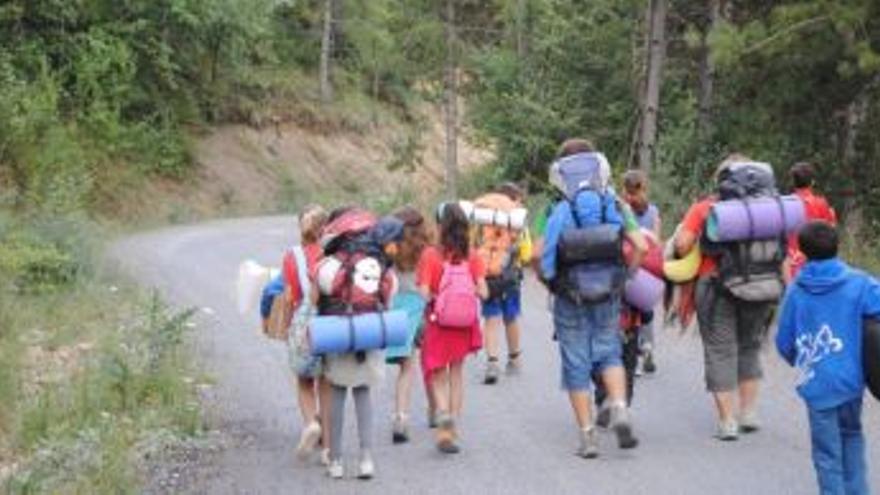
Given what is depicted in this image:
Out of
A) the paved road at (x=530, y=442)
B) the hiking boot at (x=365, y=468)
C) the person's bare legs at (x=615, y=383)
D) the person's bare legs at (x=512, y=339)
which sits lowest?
the paved road at (x=530, y=442)

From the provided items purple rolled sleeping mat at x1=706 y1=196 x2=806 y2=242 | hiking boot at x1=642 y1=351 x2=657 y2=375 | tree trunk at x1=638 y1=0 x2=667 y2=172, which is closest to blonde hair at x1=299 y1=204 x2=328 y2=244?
purple rolled sleeping mat at x1=706 y1=196 x2=806 y2=242

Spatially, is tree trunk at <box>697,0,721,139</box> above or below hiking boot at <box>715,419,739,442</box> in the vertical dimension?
above

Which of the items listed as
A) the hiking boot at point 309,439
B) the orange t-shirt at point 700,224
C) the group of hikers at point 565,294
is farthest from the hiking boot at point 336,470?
the orange t-shirt at point 700,224

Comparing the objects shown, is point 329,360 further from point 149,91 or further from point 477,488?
point 149,91

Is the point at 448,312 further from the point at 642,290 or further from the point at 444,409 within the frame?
the point at 642,290

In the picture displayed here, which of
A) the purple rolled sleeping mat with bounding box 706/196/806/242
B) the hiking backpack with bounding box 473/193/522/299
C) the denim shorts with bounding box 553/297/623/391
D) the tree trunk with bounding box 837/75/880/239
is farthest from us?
the tree trunk with bounding box 837/75/880/239

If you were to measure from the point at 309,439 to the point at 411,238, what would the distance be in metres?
1.54

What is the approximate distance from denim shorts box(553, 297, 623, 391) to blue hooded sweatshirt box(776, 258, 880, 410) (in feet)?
6.90

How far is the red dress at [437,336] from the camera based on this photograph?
9820mm

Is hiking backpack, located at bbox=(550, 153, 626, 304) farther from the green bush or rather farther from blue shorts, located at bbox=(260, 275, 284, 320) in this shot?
the green bush

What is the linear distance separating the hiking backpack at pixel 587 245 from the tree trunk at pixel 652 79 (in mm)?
15159

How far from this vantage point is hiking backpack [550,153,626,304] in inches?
350

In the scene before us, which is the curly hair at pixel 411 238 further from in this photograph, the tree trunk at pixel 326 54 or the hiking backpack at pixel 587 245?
the tree trunk at pixel 326 54

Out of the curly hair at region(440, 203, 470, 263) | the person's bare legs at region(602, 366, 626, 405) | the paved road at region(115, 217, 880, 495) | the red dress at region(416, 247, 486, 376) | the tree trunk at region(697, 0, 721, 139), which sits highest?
the tree trunk at region(697, 0, 721, 139)
